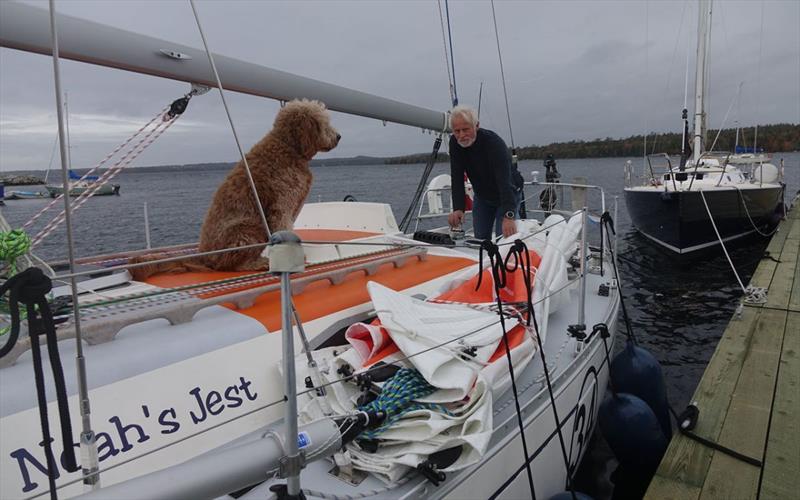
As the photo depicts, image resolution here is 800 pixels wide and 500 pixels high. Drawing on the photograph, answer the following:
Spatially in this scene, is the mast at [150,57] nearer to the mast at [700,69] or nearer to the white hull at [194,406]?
the white hull at [194,406]

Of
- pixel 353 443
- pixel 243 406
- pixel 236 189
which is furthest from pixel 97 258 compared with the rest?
pixel 353 443

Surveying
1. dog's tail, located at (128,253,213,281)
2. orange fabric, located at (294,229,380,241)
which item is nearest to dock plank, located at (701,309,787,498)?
orange fabric, located at (294,229,380,241)

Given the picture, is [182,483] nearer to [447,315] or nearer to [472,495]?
[472,495]

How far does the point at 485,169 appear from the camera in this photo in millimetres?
4289

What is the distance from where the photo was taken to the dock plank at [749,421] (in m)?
2.81

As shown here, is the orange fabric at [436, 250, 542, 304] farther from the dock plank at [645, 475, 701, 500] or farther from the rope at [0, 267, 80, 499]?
the rope at [0, 267, 80, 499]

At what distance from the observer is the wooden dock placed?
281cm

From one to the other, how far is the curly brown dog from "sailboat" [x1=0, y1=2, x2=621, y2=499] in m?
0.15

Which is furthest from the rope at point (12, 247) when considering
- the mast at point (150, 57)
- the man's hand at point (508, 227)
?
the man's hand at point (508, 227)

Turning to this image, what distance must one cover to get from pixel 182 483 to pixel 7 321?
1.23 metres

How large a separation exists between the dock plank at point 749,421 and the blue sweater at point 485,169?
2.24m

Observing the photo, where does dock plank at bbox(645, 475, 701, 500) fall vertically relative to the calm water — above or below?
above

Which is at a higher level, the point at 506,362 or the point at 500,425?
the point at 506,362

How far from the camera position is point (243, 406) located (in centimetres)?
199
